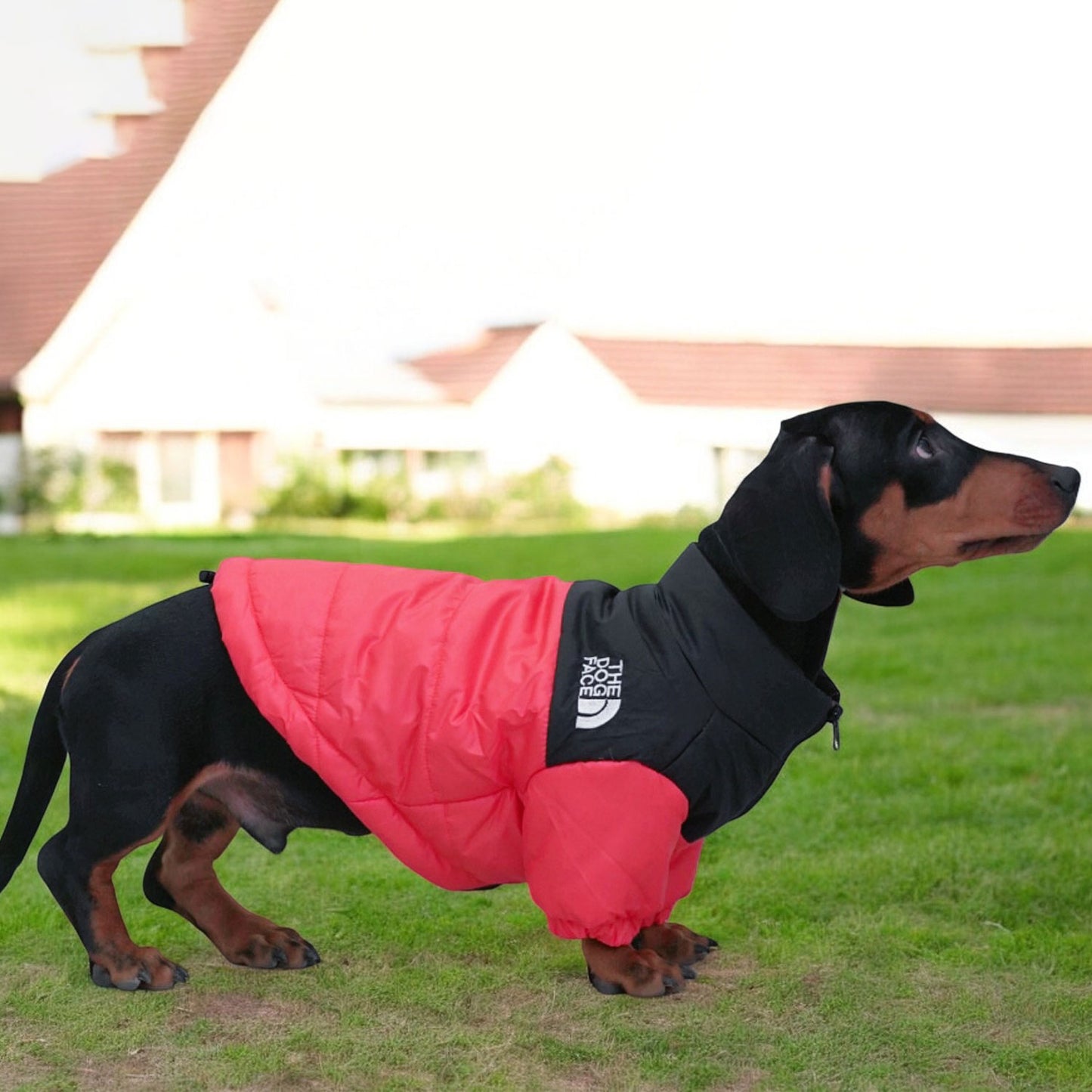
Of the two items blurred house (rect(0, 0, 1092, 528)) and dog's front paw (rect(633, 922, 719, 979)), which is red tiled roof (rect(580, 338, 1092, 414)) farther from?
dog's front paw (rect(633, 922, 719, 979))

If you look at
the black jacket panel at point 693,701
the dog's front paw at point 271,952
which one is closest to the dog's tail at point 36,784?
the dog's front paw at point 271,952

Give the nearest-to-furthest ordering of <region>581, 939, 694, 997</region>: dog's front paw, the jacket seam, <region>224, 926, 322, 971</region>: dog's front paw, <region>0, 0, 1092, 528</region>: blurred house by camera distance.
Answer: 1. the jacket seam
2. <region>581, 939, 694, 997</region>: dog's front paw
3. <region>224, 926, 322, 971</region>: dog's front paw
4. <region>0, 0, 1092, 528</region>: blurred house

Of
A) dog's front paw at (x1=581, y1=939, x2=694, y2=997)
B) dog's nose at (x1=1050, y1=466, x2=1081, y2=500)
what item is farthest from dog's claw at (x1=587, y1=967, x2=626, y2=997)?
dog's nose at (x1=1050, y1=466, x2=1081, y2=500)

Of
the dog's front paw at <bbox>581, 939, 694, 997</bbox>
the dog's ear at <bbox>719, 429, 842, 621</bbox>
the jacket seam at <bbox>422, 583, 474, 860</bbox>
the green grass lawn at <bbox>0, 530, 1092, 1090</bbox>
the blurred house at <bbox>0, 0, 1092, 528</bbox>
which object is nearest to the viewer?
the green grass lawn at <bbox>0, 530, 1092, 1090</bbox>

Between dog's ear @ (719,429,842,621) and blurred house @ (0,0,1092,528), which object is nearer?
dog's ear @ (719,429,842,621)

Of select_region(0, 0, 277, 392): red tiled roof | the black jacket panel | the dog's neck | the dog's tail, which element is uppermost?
select_region(0, 0, 277, 392): red tiled roof

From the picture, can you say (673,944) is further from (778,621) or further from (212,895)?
(212,895)

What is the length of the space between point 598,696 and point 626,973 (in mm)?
675

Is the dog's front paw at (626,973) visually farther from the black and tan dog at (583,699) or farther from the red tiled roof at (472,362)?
the red tiled roof at (472,362)

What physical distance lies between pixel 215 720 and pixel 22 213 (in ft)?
75.0

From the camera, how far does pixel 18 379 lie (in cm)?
2120

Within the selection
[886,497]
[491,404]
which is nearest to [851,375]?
[491,404]

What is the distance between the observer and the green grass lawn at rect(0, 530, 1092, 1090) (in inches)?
118

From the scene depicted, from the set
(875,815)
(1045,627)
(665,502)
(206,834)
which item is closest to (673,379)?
(665,502)
